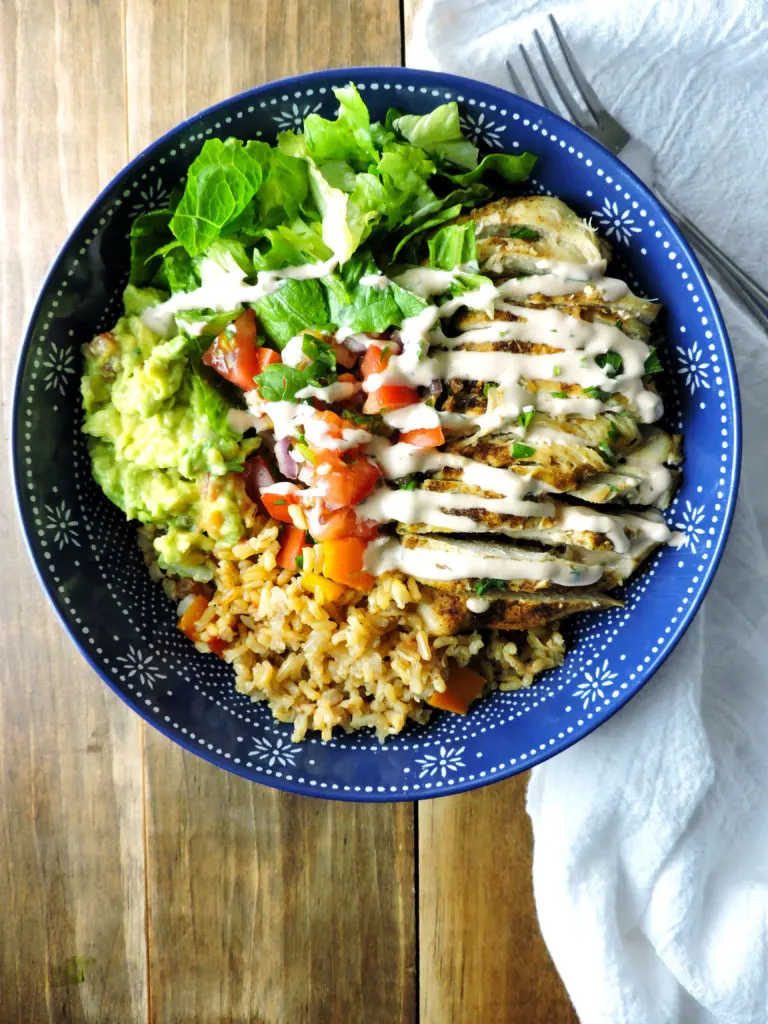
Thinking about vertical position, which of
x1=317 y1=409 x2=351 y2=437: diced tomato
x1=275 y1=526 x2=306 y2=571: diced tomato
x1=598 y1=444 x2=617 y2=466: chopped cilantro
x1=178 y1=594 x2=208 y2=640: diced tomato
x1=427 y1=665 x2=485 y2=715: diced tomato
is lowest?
x1=427 y1=665 x2=485 y2=715: diced tomato

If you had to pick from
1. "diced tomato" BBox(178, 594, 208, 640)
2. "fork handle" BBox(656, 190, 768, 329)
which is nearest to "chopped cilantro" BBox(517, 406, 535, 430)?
"fork handle" BBox(656, 190, 768, 329)

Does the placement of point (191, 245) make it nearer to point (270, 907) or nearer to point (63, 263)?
point (63, 263)

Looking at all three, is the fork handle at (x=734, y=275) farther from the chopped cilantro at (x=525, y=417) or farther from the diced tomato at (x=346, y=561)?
the diced tomato at (x=346, y=561)

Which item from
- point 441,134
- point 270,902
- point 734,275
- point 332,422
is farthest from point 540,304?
point 270,902

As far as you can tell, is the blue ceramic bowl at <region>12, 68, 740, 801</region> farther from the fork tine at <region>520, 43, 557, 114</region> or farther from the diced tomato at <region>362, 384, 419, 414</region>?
the diced tomato at <region>362, 384, 419, 414</region>

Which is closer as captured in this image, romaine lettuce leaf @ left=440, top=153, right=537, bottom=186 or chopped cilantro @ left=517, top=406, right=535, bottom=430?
chopped cilantro @ left=517, top=406, right=535, bottom=430

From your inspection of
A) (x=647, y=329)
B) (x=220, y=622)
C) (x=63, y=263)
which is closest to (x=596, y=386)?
(x=647, y=329)

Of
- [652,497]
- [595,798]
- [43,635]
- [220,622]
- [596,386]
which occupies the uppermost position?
[596,386]
